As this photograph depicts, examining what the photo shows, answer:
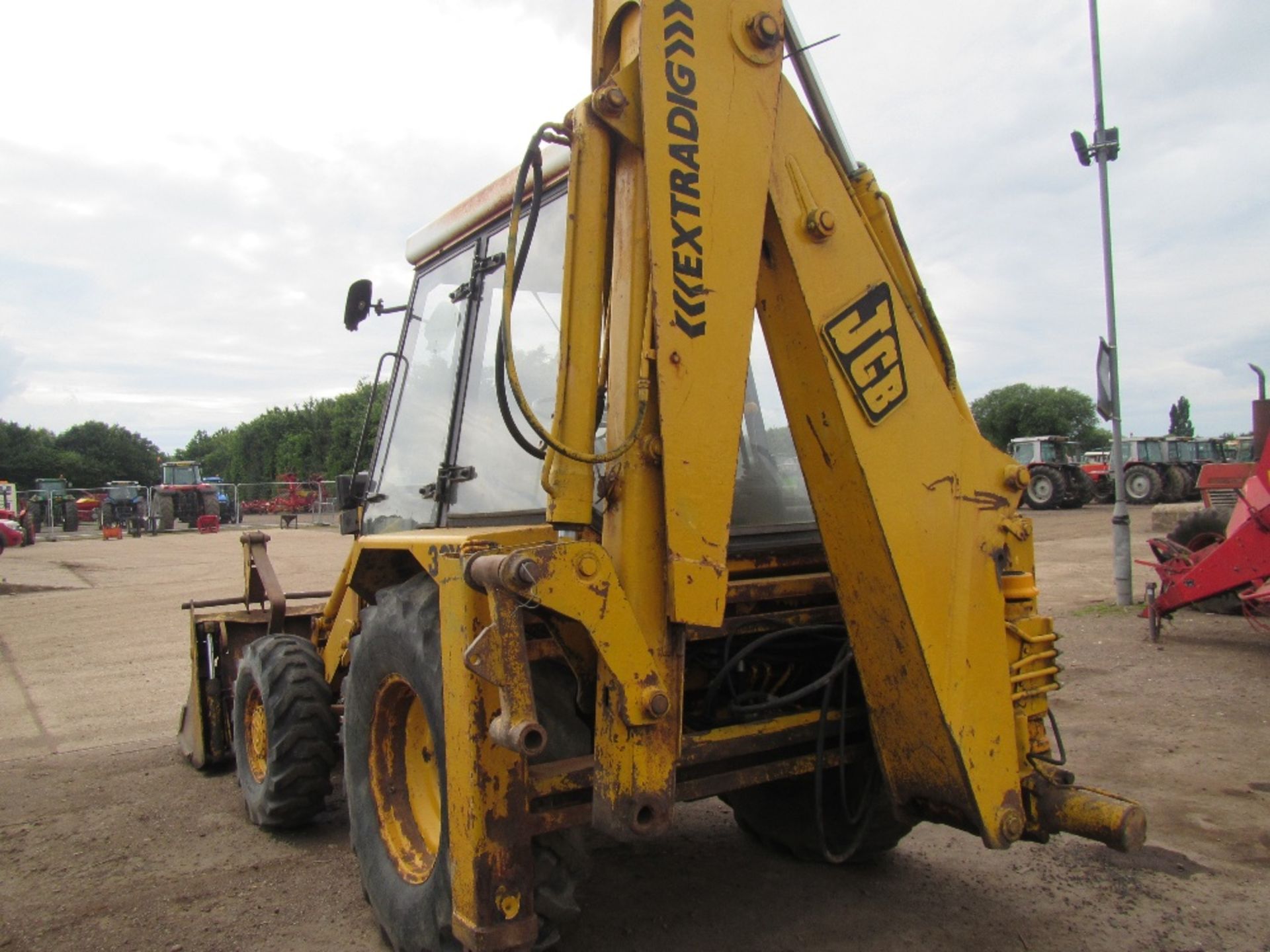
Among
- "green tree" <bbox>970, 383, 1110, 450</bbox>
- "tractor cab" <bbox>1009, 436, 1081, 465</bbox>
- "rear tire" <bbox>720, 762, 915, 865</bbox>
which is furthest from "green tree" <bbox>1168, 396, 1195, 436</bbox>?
"rear tire" <bbox>720, 762, 915, 865</bbox>

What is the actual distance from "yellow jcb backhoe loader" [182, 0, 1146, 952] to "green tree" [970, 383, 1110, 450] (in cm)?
6644

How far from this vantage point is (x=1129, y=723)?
5.59 m

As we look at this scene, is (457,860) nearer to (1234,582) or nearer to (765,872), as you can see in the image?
(765,872)

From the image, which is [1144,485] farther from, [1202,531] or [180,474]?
[180,474]

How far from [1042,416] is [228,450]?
229 feet

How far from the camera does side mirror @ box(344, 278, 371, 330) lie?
4.23 metres

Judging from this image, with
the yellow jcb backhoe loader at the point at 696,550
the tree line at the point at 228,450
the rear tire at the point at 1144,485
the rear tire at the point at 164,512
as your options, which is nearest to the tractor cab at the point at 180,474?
the rear tire at the point at 164,512

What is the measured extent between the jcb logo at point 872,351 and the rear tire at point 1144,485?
25482mm

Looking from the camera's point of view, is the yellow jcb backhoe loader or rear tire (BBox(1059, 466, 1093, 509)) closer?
the yellow jcb backhoe loader

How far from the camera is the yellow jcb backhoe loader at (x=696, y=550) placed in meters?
2.35

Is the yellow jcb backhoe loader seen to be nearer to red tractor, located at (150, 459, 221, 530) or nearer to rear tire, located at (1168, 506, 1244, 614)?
rear tire, located at (1168, 506, 1244, 614)

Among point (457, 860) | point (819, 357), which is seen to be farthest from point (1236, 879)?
point (457, 860)

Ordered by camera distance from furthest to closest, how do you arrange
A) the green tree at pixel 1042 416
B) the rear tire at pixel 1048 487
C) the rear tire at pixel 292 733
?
the green tree at pixel 1042 416
the rear tire at pixel 1048 487
the rear tire at pixel 292 733

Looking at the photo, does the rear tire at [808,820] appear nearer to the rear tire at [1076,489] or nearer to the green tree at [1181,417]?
the rear tire at [1076,489]
